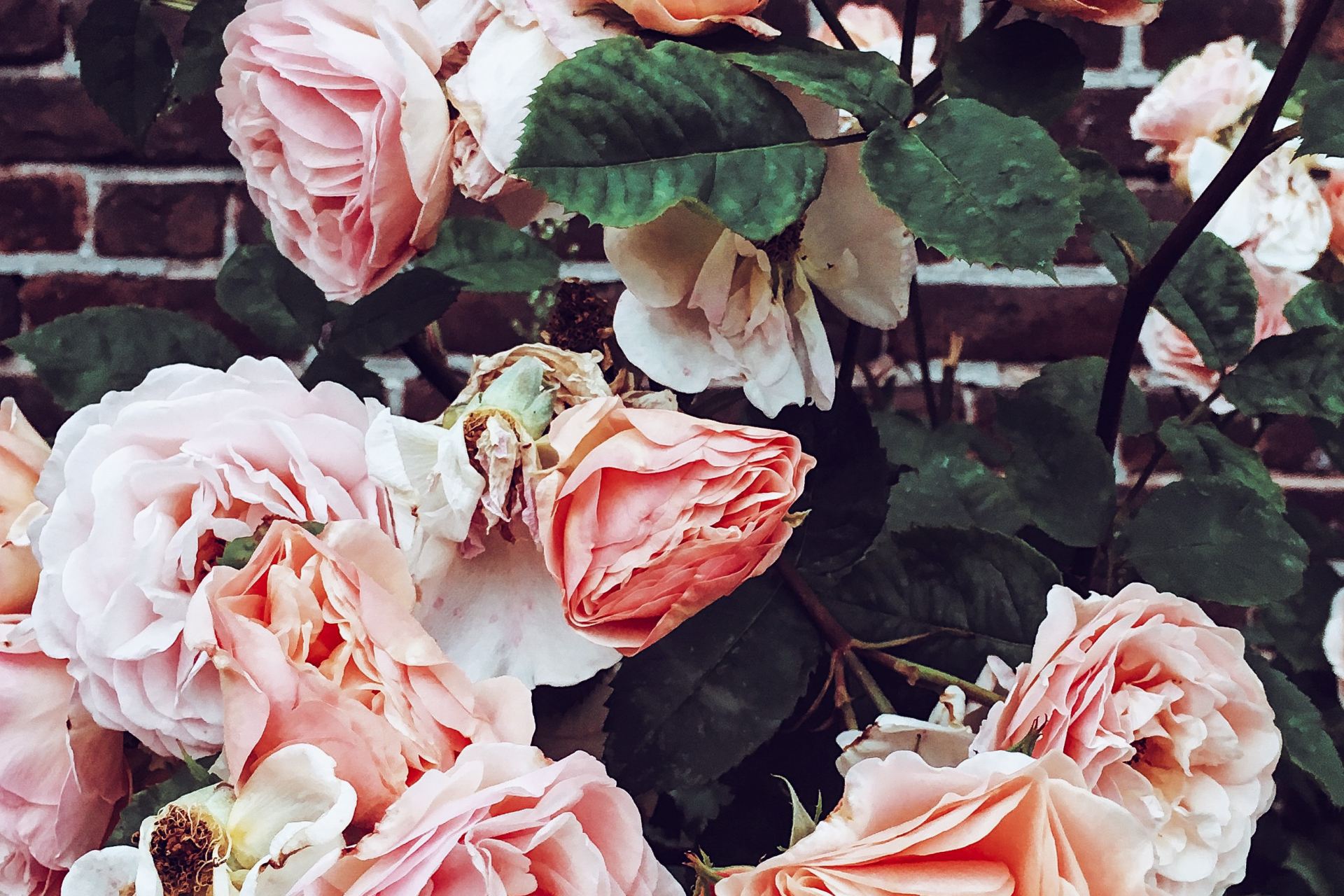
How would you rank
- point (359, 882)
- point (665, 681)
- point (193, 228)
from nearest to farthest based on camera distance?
point (359, 882), point (665, 681), point (193, 228)

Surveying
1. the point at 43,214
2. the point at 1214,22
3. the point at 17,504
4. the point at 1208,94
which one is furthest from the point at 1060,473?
the point at 43,214

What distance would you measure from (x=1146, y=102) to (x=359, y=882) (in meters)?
0.54

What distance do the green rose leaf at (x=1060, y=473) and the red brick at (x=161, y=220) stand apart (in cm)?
65

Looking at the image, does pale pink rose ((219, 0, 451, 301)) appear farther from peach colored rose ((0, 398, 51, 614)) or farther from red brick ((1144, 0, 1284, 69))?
red brick ((1144, 0, 1284, 69))

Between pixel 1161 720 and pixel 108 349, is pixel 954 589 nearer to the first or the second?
pixel 1161 720

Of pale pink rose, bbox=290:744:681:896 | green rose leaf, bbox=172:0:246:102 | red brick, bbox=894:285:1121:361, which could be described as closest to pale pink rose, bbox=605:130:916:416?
pale pink rose, bbox=290:744:681:896

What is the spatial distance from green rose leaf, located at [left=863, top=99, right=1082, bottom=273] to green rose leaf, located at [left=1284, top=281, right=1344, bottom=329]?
0.91ft

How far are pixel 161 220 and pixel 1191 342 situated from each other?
2.41ft

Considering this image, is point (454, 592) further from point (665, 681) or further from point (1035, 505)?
point (1035, 505)

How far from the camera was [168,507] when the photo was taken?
11.1 inches

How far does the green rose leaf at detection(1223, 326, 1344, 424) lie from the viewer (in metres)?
0.38

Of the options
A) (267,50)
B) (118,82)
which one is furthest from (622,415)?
(118,82)

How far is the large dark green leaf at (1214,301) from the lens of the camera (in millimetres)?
431

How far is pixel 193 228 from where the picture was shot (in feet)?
2.54
